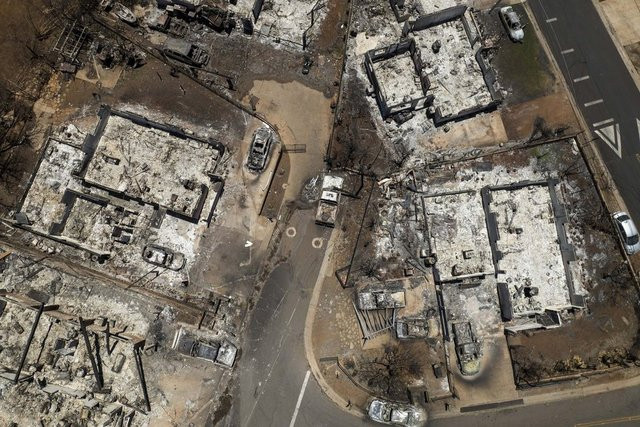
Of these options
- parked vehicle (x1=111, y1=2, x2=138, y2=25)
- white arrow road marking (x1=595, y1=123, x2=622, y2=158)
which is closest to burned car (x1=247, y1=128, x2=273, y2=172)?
parked vehicle (x1=111, y1=2, x2=138, y2=25)

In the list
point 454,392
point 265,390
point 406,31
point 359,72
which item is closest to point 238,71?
point 359,72

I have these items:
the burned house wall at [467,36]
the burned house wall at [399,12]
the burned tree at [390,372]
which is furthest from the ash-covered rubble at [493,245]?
the burned house wall at [399,12]

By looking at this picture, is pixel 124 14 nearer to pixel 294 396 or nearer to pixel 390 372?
pixel 294 396

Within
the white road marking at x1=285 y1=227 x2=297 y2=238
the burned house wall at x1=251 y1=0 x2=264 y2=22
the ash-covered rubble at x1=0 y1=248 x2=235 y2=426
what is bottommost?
the ash-covered rubble at x1=0 y1=248 x2=235 y2=426

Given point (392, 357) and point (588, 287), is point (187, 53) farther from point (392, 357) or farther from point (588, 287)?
point (588, 287)

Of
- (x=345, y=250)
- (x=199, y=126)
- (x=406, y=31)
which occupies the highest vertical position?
(x=406, y=31)

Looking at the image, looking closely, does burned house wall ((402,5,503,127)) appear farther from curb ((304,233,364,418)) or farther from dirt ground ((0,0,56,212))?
dirt ground ((0,0,56,212))

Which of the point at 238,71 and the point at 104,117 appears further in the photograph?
the point at 238,71
